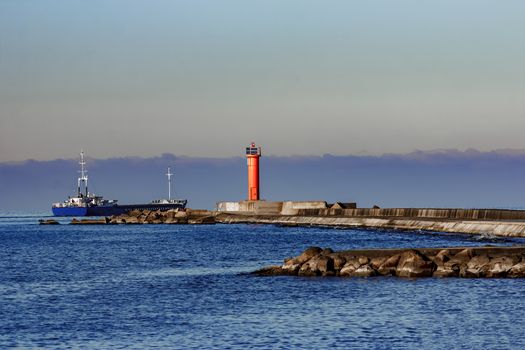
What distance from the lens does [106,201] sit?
18975cm

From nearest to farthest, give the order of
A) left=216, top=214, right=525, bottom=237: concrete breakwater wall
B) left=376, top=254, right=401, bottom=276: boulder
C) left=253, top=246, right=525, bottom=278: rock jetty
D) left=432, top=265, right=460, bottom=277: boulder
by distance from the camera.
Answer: left=253, top=246, right=525, bottom=278: rock jetty
left=432, top=265, right=460, bottom=277: boulder
left=376, top=254, right=401, bottom=276: boulder
left=216, top=214, right=525, bottom=237: concrete breakwater wall

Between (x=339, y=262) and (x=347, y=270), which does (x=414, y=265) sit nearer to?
(x=347, y=270)

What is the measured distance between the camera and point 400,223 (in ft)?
274

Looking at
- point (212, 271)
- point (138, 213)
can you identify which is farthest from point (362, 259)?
point (138, 213)

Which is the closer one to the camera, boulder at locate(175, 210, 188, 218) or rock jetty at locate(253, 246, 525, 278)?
rock jetty at locate(253, 246, 525, 278)

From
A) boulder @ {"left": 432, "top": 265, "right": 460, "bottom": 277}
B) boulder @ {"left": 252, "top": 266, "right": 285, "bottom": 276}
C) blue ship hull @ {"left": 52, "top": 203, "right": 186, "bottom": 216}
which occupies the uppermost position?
blue ship hull @ {"left": 52, "top": 203, "right": 186, "bottom": 216}

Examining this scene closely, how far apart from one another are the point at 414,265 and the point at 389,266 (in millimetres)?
1267

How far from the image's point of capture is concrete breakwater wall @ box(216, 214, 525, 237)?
6027 centimetres

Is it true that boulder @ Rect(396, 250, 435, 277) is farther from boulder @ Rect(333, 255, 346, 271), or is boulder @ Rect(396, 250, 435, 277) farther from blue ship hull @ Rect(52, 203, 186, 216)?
blue ship hull @ Rect(52, 203, 186, 216)

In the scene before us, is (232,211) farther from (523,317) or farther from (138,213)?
(523,317)

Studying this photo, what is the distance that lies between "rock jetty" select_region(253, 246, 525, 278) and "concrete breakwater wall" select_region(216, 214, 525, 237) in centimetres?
1785

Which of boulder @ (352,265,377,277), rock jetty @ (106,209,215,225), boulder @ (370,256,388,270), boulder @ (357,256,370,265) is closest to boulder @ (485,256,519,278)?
boulder @ (370,256,388,270)

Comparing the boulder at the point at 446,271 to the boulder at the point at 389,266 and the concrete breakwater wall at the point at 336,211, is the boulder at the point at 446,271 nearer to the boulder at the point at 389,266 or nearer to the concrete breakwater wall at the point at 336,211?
the boulder at the point at 389,266

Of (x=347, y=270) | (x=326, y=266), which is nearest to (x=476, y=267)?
(x=347, y=270)
